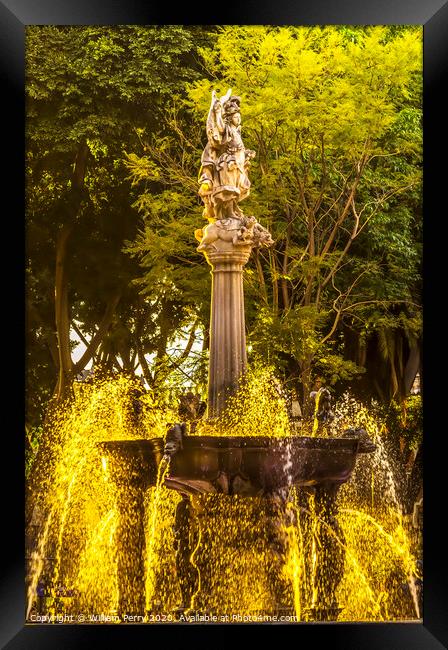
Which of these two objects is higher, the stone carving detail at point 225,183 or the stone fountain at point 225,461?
the stone carving detail at point 225,183

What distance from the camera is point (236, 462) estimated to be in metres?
12.2

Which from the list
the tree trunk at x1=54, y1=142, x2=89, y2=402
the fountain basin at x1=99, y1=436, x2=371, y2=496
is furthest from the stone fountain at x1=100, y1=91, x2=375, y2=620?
the tree trunk at x1=54, y1=142, x2=89, y2=402

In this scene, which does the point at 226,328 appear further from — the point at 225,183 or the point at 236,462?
the point at 236,462

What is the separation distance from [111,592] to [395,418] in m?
10.4

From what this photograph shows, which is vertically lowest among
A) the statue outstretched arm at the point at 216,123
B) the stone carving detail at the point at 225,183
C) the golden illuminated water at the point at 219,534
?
the golden illuminated water at the point at 219,534

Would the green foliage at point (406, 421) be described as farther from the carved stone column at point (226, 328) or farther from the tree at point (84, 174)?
the carved stone column at point (226, 328)

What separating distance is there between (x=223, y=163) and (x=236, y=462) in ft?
11.0

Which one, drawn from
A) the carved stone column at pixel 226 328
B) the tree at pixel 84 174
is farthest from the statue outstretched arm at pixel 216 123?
the tree at pixel 84 174

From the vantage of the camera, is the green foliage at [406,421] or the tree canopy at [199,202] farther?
the green foliage at [406,421]

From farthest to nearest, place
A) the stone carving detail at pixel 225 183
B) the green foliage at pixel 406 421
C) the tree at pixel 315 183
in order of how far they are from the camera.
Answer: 1. the green foliage at pixel 406 421
2. the tree at pixel 315 183
3. the stone carving detail at pixel 225 183

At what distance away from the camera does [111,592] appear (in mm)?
15820

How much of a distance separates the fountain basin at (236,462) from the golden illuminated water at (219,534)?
0.18 meters

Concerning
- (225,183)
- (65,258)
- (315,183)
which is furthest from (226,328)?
(65,258)

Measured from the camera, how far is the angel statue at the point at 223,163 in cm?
1409
